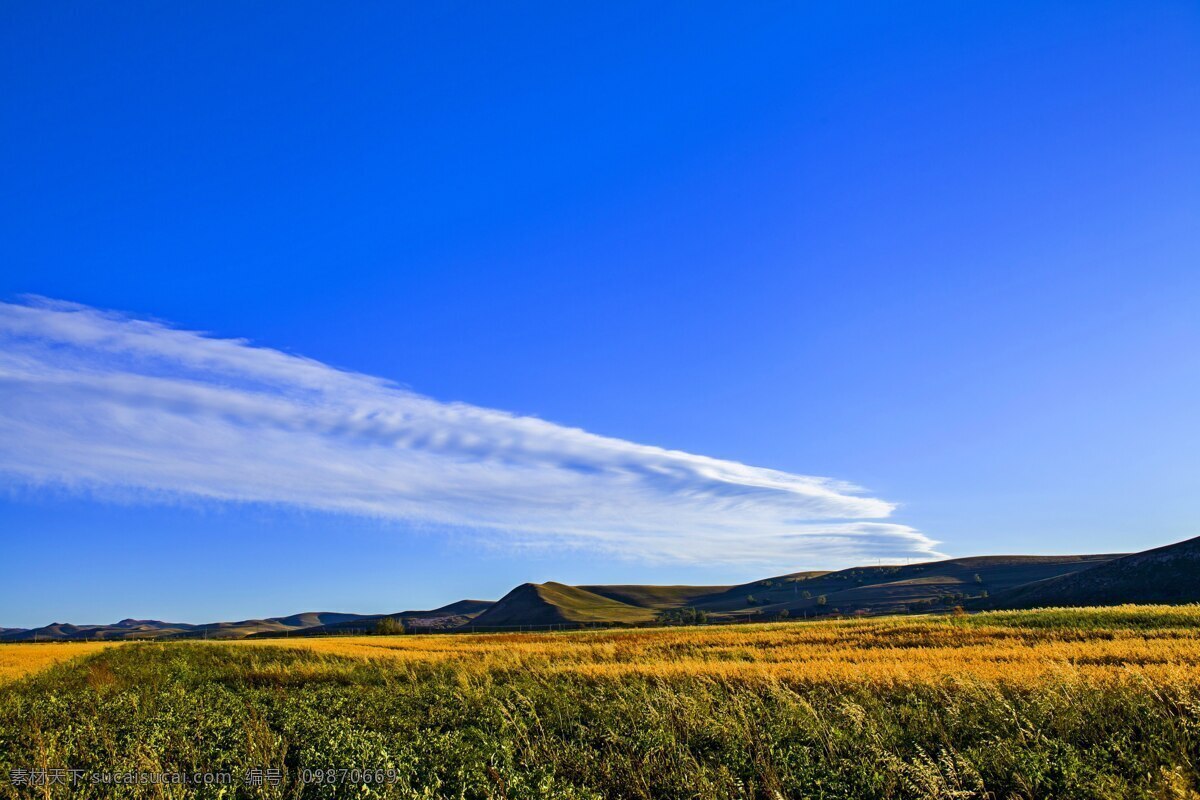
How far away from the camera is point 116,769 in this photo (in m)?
9.98

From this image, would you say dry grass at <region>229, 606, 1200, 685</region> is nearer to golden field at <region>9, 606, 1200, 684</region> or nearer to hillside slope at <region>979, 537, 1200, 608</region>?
golden field at <region>9, 606, 1200, 684</region>

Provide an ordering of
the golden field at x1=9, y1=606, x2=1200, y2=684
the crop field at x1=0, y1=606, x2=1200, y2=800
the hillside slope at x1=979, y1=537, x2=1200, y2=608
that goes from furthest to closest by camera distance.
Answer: the hillside slope at x1=979, y1=537, x2=1200, y2=608
the golden field at x1=9, y1=606, x2=1200, y2=684
the crop field at x1=0, y1=606, x2=1200, y2=800

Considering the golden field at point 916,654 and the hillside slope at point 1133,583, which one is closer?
the golden field at point 916,654

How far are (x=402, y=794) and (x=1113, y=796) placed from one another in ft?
28.3

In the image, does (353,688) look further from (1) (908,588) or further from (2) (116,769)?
(1) (908,588)

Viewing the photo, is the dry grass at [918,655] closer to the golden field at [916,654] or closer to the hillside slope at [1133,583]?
the golden field at [916,654]

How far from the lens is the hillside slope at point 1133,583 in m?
89.7

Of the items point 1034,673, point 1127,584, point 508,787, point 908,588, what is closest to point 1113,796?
point 508,787

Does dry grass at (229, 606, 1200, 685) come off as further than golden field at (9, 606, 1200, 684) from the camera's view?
No

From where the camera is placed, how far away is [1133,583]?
95750mm

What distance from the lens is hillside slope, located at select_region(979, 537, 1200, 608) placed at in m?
89.7

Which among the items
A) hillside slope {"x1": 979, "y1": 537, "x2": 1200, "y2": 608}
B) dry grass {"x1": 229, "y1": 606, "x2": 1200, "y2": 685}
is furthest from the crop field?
hillside slope {"x1": 979, "y1": 537, "x2": 1200, "y2": 608}

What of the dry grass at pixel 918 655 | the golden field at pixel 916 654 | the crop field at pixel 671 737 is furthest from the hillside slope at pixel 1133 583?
the crop field at pixel 671 737

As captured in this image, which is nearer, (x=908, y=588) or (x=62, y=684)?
(x=62, y=684)
